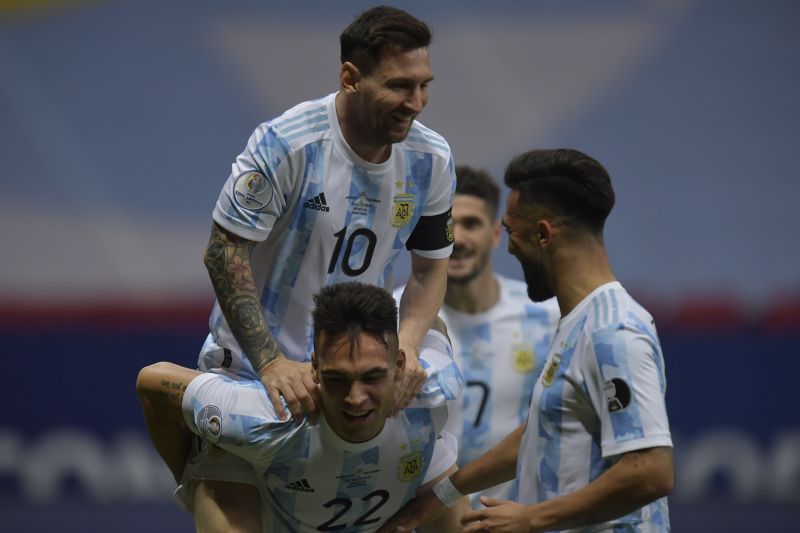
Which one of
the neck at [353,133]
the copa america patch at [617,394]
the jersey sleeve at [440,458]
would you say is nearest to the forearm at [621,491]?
the copa america patch at [617,394]

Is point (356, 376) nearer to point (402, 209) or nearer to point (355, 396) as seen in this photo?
point (355, 396)

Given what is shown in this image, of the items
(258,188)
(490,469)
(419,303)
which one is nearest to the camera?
(258,188)

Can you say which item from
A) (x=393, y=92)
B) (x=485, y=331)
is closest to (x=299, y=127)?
(x=393, y=92)

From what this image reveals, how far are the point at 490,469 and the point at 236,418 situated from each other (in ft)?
2.60

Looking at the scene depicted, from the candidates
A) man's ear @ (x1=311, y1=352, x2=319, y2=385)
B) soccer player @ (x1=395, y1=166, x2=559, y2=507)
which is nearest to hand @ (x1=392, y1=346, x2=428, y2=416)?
man's ear @ (x1=311, y1=352, x2=319, y2=385)

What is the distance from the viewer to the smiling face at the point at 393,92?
333cm

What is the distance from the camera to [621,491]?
9.45 feet

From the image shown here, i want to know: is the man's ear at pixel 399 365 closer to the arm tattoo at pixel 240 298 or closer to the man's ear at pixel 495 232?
the arm tattoo at pixel 240 298

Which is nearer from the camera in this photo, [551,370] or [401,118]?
[551,370]

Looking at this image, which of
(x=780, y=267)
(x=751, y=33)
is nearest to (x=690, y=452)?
(x=780, y=267)

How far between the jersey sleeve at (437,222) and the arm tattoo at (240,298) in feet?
1.92

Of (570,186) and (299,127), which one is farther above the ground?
(299,127)

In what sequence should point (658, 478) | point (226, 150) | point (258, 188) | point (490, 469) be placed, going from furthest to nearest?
point (226, 150), point (490, 469), point (258, 188), point (658, 478)

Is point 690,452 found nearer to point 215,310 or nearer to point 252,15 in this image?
point 252,15
